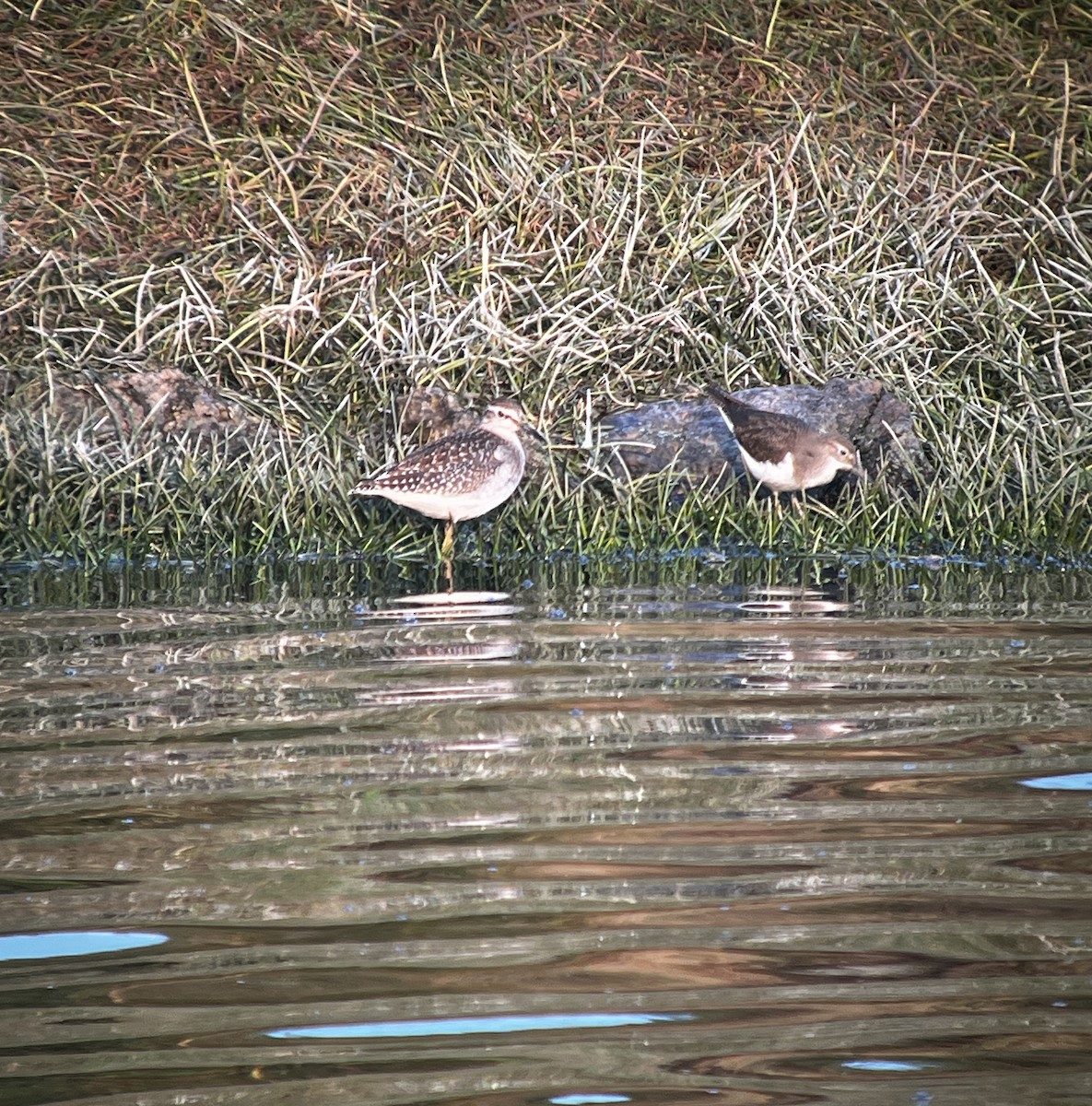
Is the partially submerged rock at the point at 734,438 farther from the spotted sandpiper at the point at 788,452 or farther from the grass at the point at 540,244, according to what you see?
the spotted sandpiper at the point at 788,452

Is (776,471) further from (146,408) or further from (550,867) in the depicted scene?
(550,867)

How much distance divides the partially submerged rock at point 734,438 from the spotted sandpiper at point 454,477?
2.74 feet

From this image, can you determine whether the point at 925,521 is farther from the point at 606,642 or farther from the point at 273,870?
the point at 273,870

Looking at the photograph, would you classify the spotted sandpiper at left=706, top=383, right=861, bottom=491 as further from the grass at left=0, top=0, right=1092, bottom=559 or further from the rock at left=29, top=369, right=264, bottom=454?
the rock at left=29, top=369, right=264, bottom=454

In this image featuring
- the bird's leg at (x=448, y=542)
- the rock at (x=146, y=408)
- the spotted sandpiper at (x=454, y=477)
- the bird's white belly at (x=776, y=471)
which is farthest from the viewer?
the rock at (x=146, y=408)

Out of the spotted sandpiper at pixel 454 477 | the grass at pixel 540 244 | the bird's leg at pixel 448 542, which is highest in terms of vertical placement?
the grass at pixel 540 244

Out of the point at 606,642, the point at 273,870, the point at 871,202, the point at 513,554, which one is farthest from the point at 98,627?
the point at 871,202

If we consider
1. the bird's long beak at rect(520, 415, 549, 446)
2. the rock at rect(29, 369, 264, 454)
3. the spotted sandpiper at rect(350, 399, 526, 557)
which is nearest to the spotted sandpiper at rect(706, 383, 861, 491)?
the bird's long beak at rect(520, 415, 549, 446)

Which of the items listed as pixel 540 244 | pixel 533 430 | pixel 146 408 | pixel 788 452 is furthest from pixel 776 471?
pixel 146 408

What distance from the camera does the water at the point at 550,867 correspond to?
220 cm

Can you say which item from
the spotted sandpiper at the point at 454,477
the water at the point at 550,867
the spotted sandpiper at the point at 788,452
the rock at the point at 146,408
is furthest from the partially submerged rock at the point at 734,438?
the water at the point at 550,867

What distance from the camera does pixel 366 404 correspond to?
30.1ft

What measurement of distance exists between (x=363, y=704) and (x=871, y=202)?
274 inches

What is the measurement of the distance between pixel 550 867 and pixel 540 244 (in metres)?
7.64
